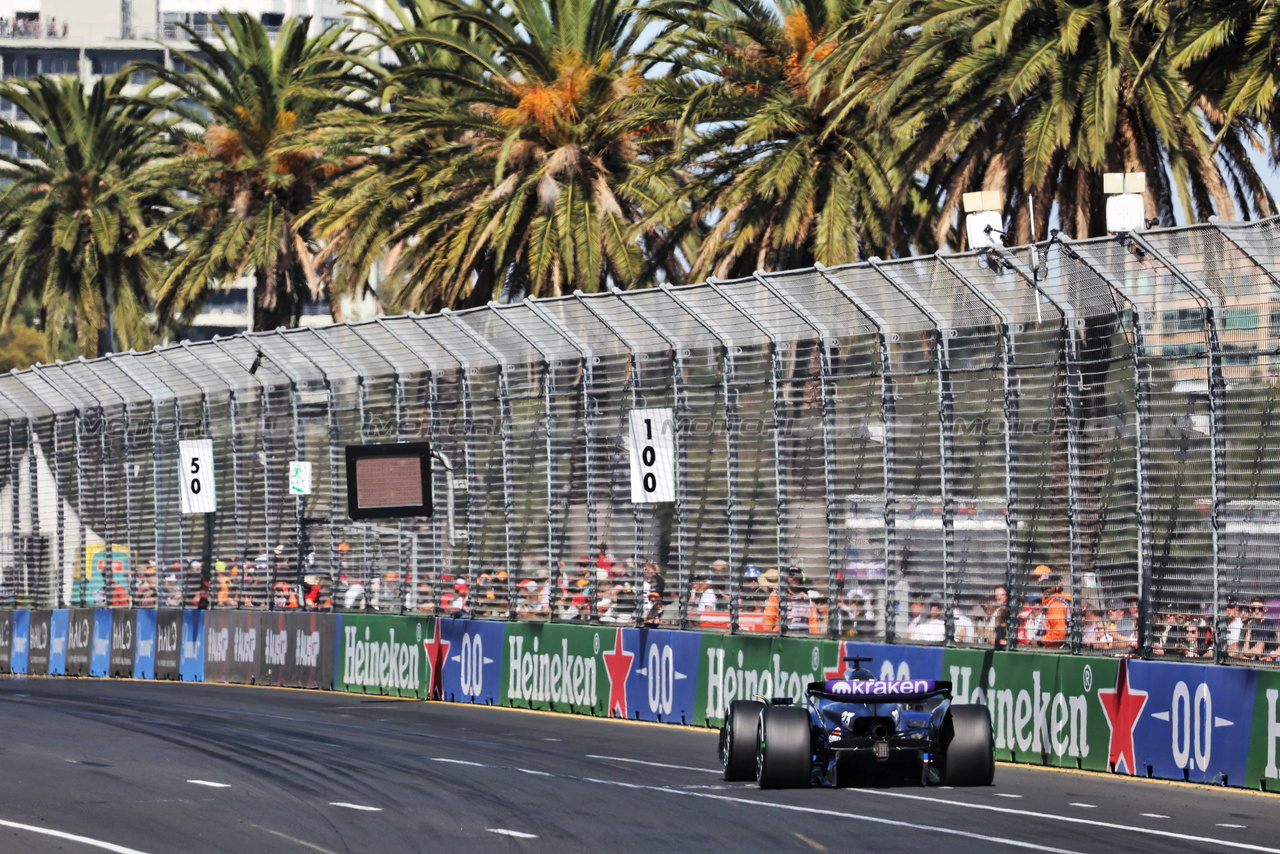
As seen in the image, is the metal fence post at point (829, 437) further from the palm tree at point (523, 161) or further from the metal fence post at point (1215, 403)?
the palm tree at point (523, 161)

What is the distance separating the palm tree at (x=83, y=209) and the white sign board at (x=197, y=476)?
42.6 feet

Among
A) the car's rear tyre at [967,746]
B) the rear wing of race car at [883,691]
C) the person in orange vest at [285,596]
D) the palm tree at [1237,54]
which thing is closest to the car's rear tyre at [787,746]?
the rear wing of race car at [883,691]

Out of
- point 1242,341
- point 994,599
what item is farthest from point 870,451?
point 1242,341

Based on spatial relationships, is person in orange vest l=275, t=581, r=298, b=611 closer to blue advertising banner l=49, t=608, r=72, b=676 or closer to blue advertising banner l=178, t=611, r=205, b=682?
blue advertising banner l=178, t=611, r=205, b=682

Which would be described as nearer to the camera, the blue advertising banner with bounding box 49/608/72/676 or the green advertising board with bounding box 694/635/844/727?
the green advertising board with bounding box 694/635/844/727

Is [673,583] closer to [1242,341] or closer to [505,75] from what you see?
[1242,341]

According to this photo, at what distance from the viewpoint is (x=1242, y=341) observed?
47.2 ft

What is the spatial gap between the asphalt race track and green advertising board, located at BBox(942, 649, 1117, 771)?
1.15 feet

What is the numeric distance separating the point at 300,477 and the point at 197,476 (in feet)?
8.20

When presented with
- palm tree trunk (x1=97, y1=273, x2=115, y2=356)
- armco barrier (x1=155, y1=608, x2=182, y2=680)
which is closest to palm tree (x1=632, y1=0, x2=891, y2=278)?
armco barrier (x1=155, y1=608, x2=182, y2=680)

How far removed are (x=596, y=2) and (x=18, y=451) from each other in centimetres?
1276

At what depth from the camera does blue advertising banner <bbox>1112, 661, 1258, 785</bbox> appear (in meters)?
13.8

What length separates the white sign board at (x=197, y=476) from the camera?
27.7 metres

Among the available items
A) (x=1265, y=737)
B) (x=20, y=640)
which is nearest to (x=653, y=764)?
(x=1265, y=737)
